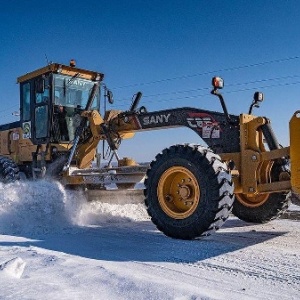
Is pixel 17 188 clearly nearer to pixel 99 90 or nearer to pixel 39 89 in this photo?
pixel 39 89

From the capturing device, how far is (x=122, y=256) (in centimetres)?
419

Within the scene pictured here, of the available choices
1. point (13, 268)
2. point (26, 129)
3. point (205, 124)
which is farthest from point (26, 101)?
point (13, 268)

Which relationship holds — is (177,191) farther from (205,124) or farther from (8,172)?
(8,172)

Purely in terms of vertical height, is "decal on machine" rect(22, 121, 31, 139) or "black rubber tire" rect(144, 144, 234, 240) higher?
"decal on machine" rect(22, 121, 31, 139)

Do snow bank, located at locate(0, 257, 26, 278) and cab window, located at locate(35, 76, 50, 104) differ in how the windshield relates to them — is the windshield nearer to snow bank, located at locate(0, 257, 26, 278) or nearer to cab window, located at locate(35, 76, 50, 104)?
cab window, located at locate(35, 76, 50, 104)

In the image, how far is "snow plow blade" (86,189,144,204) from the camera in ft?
24.1

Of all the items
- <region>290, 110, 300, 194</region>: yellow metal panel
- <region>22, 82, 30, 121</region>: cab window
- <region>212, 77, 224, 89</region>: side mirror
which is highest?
<region>22, 82, 30, 121</region>: cab window

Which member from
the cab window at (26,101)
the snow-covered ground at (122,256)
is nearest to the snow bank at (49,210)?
the snow-covered ground at (122,256)

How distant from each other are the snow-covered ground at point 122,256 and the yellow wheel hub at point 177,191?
404 millimetres

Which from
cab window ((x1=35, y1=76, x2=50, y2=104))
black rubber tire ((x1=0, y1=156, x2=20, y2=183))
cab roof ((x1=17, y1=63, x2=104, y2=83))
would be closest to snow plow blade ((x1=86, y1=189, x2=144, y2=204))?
black rubber tire ((x1=0, y1=156, x2=20, y2=183))

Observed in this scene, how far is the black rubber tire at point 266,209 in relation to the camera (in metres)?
6.02

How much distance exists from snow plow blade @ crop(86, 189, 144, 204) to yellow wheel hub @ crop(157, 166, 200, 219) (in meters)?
2.09

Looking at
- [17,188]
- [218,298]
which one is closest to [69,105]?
[17,188]

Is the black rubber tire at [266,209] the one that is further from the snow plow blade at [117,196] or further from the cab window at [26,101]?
the cab window at [26,101]
